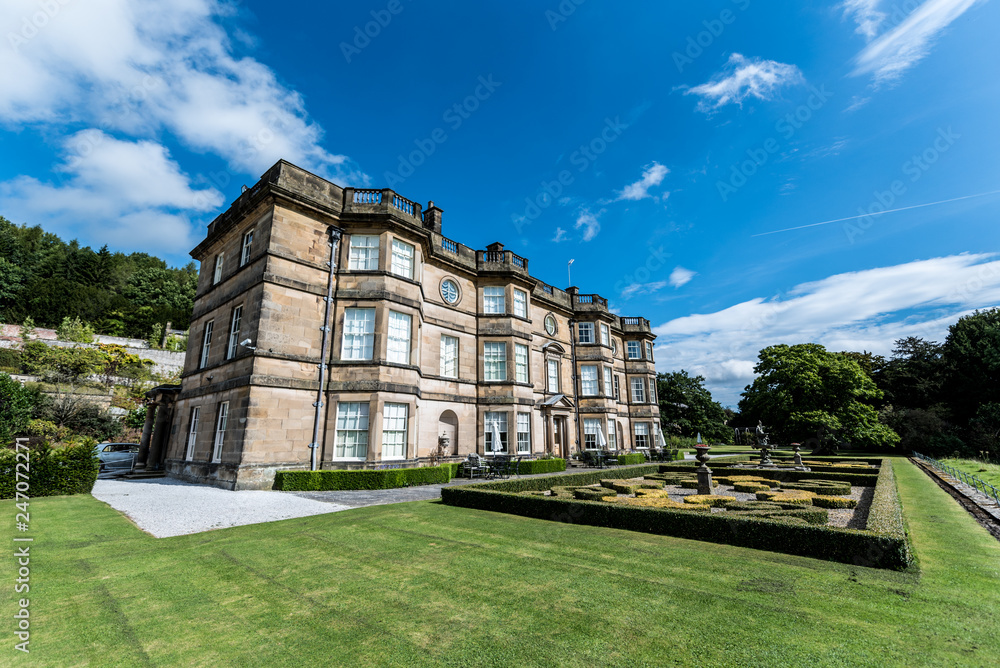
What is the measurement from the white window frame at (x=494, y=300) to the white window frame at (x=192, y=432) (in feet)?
50.7

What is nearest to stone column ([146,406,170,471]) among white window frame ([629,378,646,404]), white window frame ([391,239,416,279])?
white window frame ([391,239,416,279])

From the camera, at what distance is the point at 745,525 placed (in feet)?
23.1

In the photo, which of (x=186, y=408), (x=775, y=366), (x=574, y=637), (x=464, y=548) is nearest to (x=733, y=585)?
(x=574, y=637)

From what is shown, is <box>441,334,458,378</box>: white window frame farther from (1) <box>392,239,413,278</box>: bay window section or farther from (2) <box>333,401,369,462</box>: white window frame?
(2) <box>333,401,369,462</box>: white window frame

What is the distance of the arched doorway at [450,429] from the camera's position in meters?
21.5

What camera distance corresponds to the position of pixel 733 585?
5.10m

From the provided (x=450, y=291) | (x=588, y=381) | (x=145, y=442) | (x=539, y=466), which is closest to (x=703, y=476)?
(x=539, y=466)

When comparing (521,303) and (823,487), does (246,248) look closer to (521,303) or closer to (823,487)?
(521,303)

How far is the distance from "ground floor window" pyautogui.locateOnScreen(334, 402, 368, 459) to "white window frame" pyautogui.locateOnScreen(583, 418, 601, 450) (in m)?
18.3

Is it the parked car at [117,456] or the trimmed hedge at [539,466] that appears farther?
the parked car at [117,456]

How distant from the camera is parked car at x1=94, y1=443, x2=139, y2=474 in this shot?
2314cm

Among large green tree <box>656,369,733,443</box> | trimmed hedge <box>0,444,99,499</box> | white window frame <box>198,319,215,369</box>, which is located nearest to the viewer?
trimmed hedge <box>0,444,99,499</box>

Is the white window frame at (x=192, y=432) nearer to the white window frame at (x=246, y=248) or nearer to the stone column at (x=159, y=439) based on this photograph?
the stone column at (x=159, y=439)

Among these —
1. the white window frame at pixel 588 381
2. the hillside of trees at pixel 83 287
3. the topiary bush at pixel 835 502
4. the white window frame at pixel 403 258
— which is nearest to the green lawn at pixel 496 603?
the topiary bush at pixel 835 502
